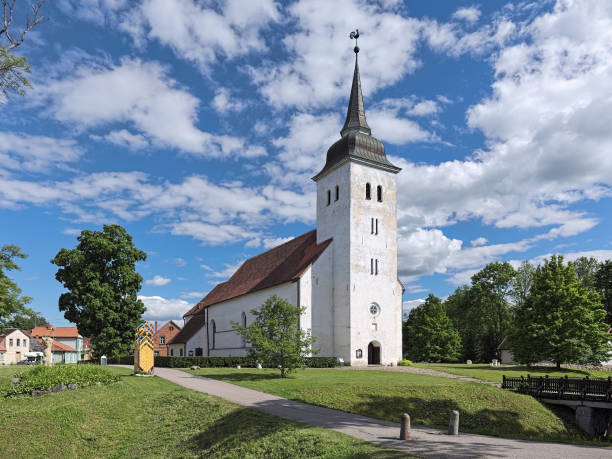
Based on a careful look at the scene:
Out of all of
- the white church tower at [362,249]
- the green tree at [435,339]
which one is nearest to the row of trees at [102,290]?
the white church tower at [362,249]

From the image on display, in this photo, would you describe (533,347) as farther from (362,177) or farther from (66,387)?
(66,387)

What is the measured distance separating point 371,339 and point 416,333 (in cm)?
2654

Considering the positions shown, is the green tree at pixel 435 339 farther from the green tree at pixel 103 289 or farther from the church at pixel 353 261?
the green tree at pixel 103 289

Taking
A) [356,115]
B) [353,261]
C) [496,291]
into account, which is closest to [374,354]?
[353,261]

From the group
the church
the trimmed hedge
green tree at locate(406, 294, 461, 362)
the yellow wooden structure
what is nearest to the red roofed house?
the trimmed hedge

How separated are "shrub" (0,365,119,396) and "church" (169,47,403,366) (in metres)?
15.8

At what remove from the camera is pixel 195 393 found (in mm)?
18734

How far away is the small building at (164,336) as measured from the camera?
65.4 meters

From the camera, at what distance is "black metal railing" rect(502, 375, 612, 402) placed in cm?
2025

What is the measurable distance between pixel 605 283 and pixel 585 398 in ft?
171

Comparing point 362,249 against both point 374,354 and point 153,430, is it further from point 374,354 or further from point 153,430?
point 153,430

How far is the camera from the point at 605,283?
63688 millimetres

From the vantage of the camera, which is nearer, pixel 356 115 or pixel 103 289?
pixel 103 289

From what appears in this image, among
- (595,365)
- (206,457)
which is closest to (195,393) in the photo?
(206,457)
